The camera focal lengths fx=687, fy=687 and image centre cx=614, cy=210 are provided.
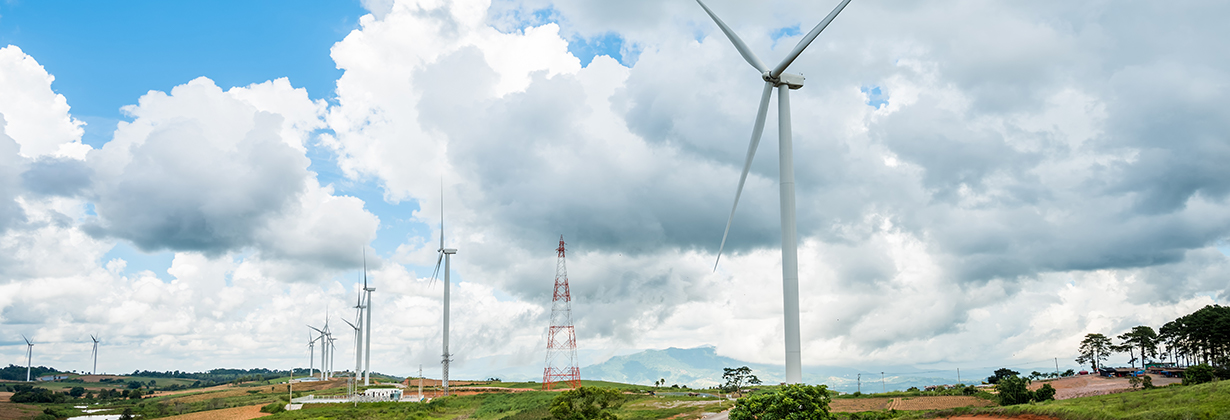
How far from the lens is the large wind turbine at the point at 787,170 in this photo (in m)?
49.3

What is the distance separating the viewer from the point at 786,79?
2210 inches

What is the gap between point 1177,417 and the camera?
2144 inches

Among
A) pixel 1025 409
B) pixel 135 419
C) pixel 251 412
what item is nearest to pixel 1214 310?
pixel 1025 409

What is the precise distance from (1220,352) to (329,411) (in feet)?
559

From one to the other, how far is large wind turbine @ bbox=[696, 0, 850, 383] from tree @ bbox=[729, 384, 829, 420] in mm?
1810

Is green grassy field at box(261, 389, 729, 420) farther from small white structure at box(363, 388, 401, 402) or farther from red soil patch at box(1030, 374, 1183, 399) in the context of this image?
red soil patch at box(1030, 374, 1183, 399)

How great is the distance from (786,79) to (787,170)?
27.9 ft

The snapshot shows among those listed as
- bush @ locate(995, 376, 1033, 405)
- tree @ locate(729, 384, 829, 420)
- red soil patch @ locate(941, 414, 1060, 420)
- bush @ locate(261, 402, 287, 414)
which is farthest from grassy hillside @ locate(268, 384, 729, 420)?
tree @ locate(729, 384, 829, 420)

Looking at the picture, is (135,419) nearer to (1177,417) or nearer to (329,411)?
(329,411)

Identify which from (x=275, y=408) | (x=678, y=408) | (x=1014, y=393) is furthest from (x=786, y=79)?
(x=275, y=408)

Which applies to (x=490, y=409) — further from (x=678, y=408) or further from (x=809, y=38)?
(x=809, y=38)

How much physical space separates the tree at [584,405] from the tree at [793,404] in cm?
2887

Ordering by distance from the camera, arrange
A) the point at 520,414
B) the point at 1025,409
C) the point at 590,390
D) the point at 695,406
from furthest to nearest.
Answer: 1. the point at 695,406
2. the point at 520,414
3. the point at 590,390
4. the point at 1025,409

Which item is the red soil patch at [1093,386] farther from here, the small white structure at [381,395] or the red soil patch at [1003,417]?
the small white structure at [381,395]
